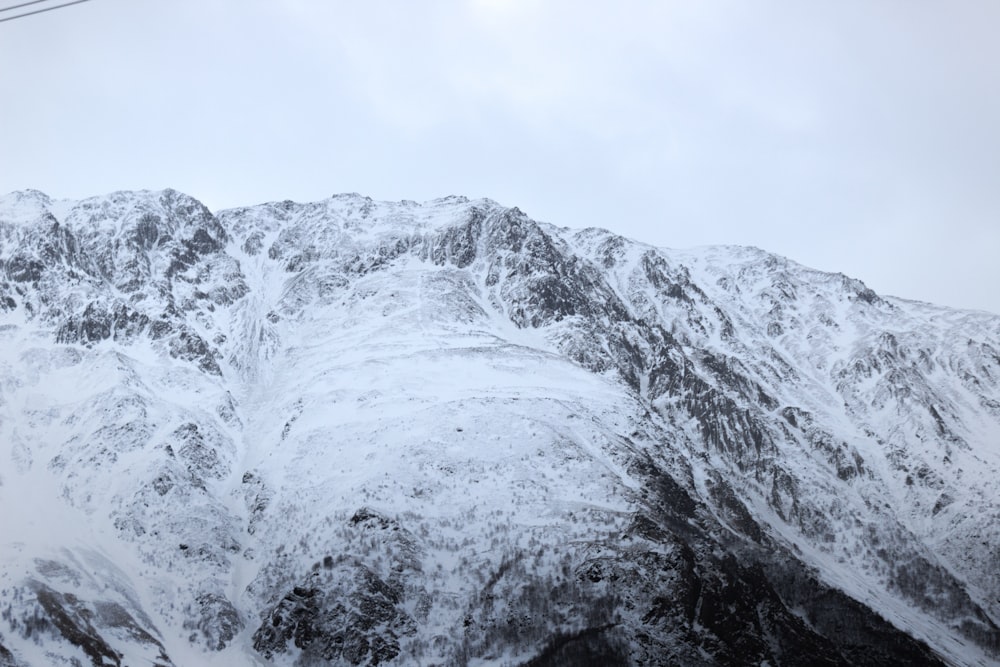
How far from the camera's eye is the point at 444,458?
10412 cm

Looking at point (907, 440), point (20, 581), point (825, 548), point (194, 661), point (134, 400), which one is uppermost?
point (907, 440)

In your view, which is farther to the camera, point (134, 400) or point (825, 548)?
point (825, 548)

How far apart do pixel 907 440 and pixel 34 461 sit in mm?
144305

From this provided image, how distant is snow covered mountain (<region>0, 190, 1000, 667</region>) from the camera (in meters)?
84.7

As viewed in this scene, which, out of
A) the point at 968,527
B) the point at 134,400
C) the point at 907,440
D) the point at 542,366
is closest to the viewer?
the point at 134,400

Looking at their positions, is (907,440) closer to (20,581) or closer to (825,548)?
(825,548)

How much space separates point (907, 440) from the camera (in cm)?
16425

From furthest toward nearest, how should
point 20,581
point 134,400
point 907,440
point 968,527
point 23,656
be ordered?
point 907,440, point 968,527, point 134,400, point 20,581, point 23,656

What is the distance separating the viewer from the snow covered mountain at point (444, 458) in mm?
84688

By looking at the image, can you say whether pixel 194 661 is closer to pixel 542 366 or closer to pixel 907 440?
pixel 542 366

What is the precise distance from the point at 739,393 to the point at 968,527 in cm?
4338

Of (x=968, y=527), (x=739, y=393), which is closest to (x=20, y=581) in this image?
(x=739, y=393)

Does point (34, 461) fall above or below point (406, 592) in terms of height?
above

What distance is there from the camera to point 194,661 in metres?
81.8
